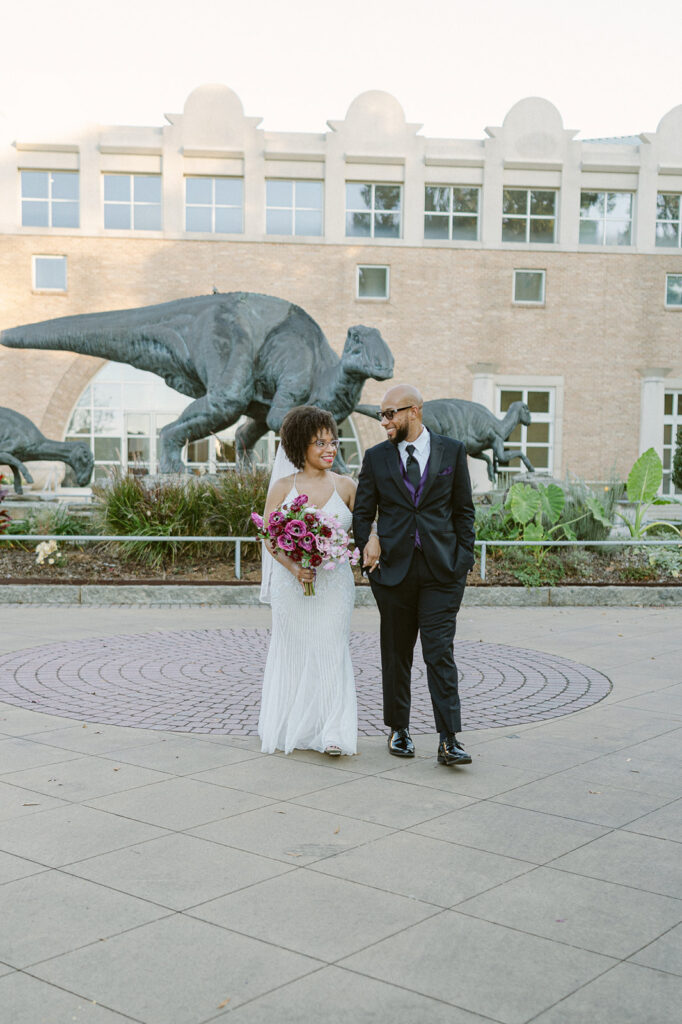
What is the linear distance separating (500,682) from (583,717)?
116 centimetres

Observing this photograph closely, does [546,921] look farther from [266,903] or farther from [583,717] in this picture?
[583,717]

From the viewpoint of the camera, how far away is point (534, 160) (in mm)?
32844

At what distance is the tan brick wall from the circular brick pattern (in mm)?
23185

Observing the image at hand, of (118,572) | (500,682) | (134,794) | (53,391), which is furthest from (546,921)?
(53,391)

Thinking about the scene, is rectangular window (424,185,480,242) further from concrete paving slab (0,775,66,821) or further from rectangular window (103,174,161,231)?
concrete paving slab (0,775,66,821)

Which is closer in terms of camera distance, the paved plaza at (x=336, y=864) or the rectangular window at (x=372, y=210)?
the paved plaza at (x=336, y=864)

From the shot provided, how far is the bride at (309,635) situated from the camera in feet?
17.4

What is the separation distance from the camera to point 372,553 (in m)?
5.12

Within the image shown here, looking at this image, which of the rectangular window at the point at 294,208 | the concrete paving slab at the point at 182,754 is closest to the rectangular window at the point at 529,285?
the rectangular window at the point at 294,208

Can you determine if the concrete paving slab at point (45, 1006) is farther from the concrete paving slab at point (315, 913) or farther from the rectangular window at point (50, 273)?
the rectangular window at point (50, 273)

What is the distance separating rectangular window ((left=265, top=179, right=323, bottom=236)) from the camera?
3244 centimetres

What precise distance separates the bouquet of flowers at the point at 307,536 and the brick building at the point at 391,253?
25.8m

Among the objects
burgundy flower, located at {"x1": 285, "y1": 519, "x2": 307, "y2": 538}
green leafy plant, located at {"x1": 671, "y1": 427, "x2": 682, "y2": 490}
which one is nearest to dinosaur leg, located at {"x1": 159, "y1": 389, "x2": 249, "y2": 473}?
Result: burgundy flower, located at {"x1": 285, "y1": 519, "x2": 307, "y2": 538}

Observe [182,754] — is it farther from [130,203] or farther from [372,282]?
[130,203]
